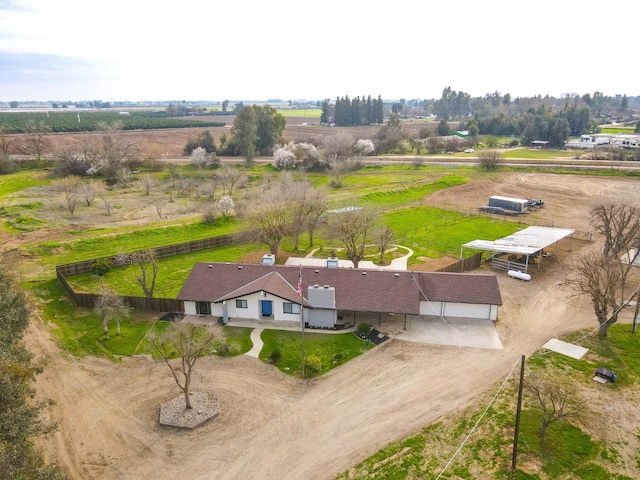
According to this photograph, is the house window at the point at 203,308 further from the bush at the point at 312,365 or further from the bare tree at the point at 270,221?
the bare tree at the point at 270,221

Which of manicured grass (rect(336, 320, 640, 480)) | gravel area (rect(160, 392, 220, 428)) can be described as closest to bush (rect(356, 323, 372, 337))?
manicured grass (rect(336, 320, 640, 480))

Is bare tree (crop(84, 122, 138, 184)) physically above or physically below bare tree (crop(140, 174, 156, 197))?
above

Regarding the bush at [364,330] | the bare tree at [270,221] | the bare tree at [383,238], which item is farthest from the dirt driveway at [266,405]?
the bare tree at [270,221]

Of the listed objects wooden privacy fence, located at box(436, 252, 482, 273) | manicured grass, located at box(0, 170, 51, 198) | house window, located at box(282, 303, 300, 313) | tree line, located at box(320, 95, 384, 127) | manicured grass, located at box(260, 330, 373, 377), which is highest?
tree line, located at box(320, 95, 384, 127)

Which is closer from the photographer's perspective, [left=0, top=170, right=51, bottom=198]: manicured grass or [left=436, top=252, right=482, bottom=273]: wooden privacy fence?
[left=436, top=252, right=482, bottom=273]: wooden privacy fence

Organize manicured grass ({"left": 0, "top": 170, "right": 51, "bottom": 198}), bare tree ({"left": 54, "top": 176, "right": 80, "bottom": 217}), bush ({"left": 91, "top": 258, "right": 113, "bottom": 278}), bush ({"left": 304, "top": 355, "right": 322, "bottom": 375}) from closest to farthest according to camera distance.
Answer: bush ({"left": 304, "top": 355, "right": 322, "bottom": 375}), bush ({"left": 91, "top": 258, "right": 113, "bottom": 278}), bare tree ({"left": 54, "top": 176, "right": 80, "bottom": 217}), manicured grass ({"left": 0, "top": 170, "right": 51, "bottom": 198})

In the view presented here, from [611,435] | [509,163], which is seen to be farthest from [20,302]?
[509,163]

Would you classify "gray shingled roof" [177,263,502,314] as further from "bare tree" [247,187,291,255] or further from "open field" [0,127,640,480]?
"bare tree" [247,187,291,255]
